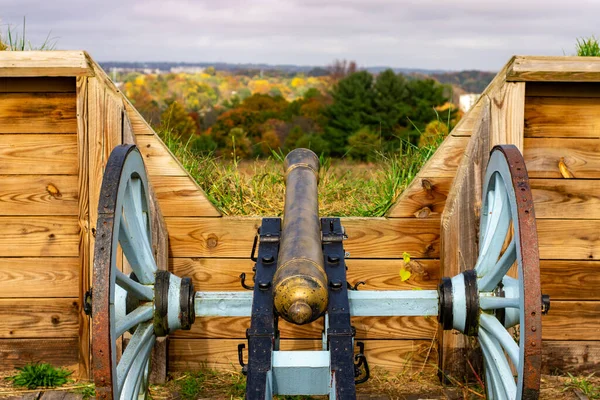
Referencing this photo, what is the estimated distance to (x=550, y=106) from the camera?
140 inches

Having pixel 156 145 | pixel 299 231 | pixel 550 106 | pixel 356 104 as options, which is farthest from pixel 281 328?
pixel 356 104

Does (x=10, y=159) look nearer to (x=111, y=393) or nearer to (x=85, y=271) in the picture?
(x=85, y=271)

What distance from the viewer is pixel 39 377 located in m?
3.69

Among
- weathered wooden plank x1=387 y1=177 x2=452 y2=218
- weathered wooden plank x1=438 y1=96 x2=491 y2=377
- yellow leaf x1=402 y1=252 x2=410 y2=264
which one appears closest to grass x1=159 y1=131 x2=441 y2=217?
weathered wooden plank x1=387 y1=177 x2=452 y2=218

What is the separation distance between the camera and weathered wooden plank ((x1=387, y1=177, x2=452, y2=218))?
144 inches

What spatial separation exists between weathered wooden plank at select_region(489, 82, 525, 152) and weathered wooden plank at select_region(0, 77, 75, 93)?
187 cm

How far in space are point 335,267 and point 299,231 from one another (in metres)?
0.23

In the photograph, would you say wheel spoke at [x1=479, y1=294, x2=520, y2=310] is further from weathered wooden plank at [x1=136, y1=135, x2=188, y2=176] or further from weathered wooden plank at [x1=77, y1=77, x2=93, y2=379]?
weathered wooden plank at [x1=77, y1=77, x2=93, y2=379]

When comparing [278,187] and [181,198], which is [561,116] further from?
[181,198]

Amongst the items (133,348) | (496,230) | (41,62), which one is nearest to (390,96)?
(41,62)

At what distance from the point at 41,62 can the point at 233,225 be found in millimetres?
1105

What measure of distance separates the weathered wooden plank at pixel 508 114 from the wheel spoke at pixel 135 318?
1660 mm

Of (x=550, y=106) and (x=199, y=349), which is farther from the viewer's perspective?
(x=199, y=349)

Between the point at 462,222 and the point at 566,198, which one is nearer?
the point at 462,222
